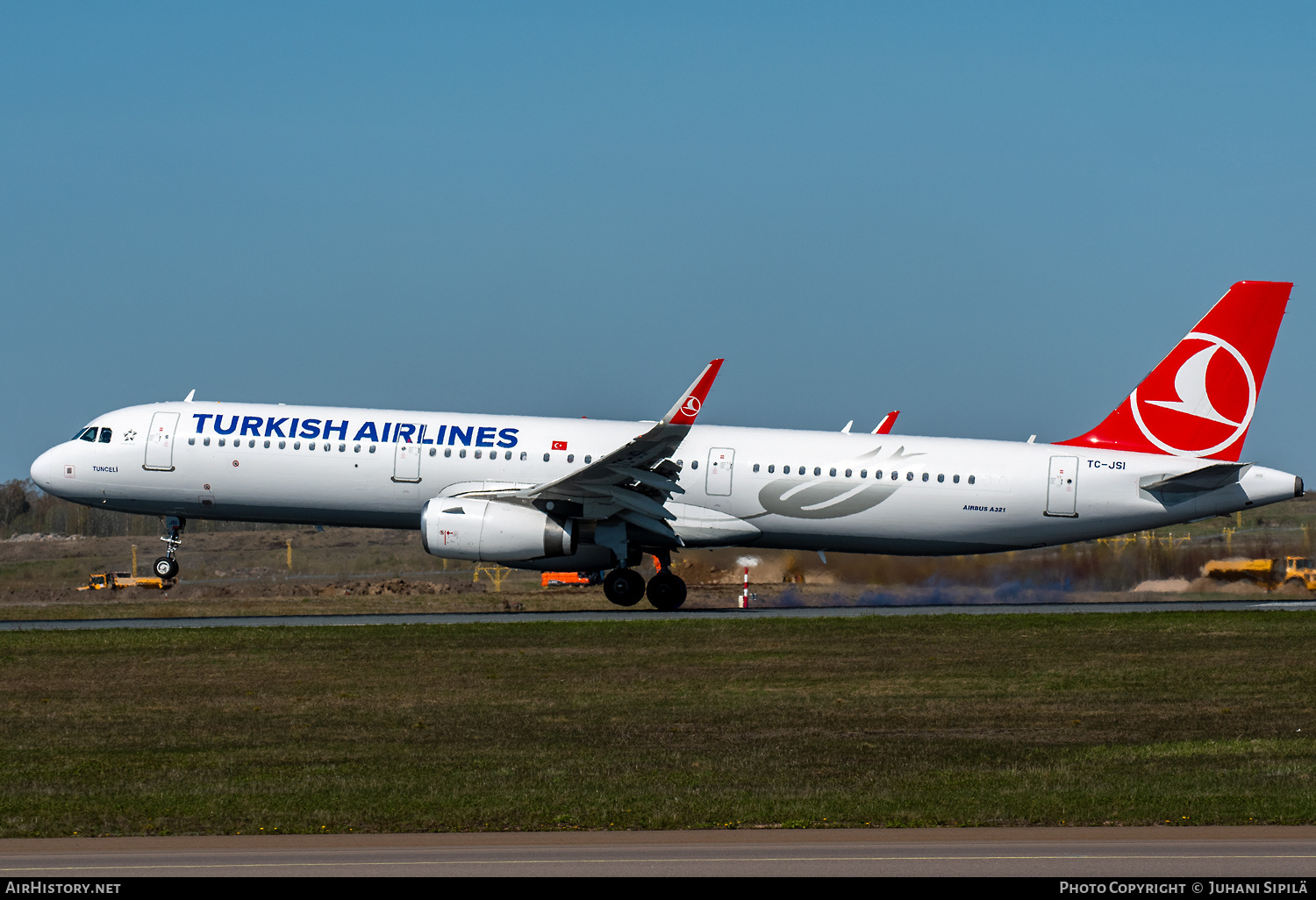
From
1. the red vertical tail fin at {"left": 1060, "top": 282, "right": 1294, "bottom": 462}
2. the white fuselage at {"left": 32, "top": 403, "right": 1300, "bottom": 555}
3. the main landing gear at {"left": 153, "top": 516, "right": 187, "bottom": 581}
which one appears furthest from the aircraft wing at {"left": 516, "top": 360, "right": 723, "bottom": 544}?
the red vertical tail fin at {"left": 1060, "top": 282, "right": 1294, "bottom": 462}

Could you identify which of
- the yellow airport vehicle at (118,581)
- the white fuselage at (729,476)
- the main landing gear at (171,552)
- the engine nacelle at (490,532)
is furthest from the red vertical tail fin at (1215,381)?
the yellow airport vehicle at (118,581)

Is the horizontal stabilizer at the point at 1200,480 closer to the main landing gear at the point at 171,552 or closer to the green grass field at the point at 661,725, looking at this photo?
the green grass field at the point at 661,725

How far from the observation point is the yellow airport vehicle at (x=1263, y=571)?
4066cm

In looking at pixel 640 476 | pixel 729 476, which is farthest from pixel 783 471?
pixel 640 476

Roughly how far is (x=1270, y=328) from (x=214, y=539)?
43.5 metres

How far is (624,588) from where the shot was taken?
34781 millimetres

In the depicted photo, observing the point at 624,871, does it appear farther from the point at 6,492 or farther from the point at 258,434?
the point at 6,492

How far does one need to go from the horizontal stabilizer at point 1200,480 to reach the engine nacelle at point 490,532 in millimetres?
13812

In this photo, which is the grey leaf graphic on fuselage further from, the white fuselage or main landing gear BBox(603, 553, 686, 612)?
main landing gear BBox(603, 553, 686, 612)

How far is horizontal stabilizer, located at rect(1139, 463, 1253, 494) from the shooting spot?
33500 mm

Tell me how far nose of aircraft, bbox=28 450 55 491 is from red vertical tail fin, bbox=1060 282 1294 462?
26042 mm

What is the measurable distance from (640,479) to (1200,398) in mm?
13708

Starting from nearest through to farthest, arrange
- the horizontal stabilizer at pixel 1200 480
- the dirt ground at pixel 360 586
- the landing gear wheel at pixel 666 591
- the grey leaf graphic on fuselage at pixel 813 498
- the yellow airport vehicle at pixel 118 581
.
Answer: the horizontal stabilizer at pixel 1200 480 < the grey leaf graphic on fuselage at pixel 813 498 < the landing gear wheel at pixel 666 591 < the dirt ground at pixel 360 586 < the yellow airport vehicle at pixel 118 581

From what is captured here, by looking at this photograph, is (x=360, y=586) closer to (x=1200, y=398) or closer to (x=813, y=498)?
(x=813, y=498)
